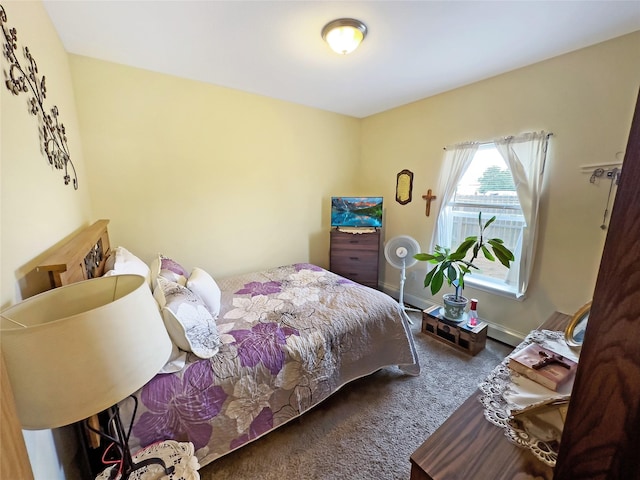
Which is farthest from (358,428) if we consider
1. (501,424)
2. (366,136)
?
(366,136)

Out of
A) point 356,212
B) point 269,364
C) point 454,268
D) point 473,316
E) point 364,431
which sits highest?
point 356,212

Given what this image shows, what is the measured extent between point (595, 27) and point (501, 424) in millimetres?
2491

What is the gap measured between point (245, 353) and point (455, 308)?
2042mm

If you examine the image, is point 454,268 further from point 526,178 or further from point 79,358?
point 79,358

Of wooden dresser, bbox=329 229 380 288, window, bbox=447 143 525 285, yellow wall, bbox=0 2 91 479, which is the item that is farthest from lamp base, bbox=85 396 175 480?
window, bbox=447 143 525 285

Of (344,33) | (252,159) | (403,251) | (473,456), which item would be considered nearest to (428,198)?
(403,251)

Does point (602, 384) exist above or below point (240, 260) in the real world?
above

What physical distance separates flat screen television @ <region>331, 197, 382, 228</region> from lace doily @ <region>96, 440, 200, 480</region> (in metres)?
2.69

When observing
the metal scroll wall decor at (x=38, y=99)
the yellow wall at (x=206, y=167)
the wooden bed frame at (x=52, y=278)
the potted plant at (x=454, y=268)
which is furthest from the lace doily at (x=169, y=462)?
the potted plant at (x=454, y=268)

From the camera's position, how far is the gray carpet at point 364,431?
138cm

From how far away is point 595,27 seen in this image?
1.68m

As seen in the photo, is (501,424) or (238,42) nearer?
(501,424)

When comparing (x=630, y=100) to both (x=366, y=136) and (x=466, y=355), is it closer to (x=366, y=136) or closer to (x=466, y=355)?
(x=466, y=355)

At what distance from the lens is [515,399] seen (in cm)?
98
